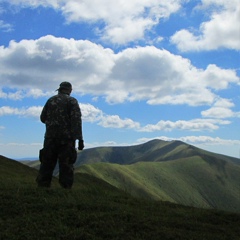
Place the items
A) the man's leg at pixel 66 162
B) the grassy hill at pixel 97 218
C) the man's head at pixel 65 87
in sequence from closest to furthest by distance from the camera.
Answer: the grassy hill at pixel 97 218
the man's leg at pixel 66 162
the man's head at pixel 65 87

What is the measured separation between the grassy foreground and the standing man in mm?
1262

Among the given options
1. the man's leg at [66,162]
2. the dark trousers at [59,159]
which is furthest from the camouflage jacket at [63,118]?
the man's leg at [66,162]

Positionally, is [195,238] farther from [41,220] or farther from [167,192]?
[167,192]

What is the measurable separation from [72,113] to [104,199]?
3388 millimetres

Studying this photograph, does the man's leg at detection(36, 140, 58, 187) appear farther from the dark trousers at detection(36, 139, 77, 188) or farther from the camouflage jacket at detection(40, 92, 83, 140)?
the camouflage jacket at detection(40, 92, 83, 140)

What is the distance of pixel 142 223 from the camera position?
29.2 ft

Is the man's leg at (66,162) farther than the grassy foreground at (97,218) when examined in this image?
Yes

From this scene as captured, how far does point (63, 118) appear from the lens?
13.0 meters

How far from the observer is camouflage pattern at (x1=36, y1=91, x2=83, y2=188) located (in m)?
12.8

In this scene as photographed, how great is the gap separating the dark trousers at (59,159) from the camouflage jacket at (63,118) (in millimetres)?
263

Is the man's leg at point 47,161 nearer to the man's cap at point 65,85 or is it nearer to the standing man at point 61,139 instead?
the standing man at point 61,139

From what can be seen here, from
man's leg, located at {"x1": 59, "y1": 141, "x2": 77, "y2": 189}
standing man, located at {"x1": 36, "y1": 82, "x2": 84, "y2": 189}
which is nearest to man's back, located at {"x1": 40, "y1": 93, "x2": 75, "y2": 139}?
standing man, located at {"x1": 36, "y1": 82, "x2": 84, "y2": 189}

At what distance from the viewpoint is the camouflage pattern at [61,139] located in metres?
12.8

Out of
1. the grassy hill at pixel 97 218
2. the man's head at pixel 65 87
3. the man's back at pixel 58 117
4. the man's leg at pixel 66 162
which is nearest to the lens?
the grassy hill at pixel 97 218
